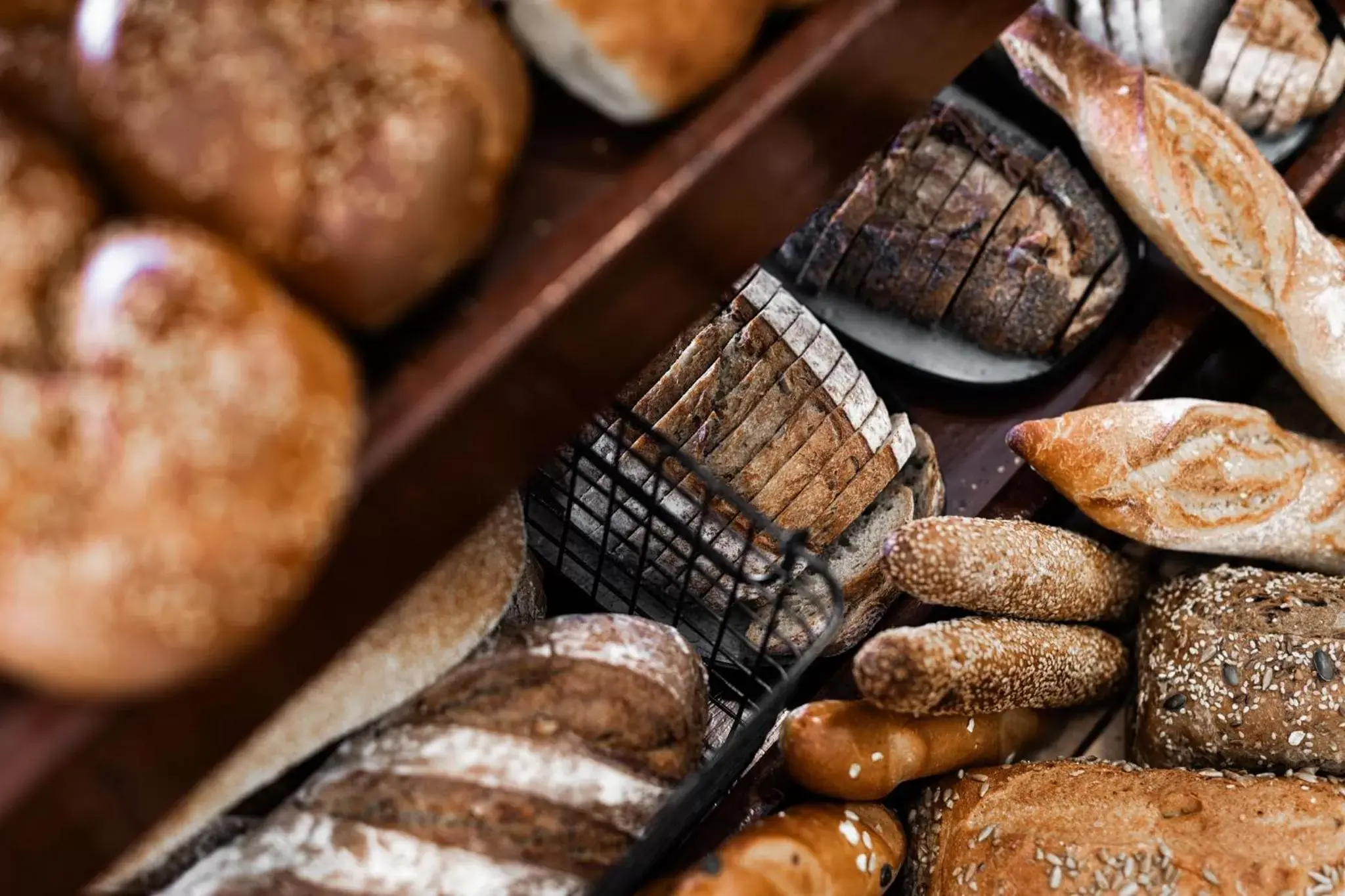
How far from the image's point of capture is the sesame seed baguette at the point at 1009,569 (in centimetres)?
149

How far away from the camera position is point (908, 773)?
1.53 metres

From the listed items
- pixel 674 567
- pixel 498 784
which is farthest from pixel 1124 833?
pixel 498 784

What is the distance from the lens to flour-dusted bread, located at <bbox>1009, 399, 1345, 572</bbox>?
66.1 inches

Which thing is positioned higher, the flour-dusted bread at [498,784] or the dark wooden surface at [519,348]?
the dark wooden surface at [519,348]

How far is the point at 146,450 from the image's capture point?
2.43 feet

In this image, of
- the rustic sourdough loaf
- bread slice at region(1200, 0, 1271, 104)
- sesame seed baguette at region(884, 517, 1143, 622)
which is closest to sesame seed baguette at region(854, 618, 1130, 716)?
sesame seed baguette at region(884, 517, 1143, 622)

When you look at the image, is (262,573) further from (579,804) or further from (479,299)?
(579,804)

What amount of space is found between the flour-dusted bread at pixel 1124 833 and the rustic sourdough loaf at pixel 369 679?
69 cm

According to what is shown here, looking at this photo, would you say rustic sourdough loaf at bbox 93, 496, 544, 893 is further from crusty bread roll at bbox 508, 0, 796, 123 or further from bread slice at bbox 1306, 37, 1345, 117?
bread slice at bbox 1306, 37, 1345, 117

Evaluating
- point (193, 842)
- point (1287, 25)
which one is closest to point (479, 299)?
point (193, 842)

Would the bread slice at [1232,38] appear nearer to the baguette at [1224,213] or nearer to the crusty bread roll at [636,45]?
the baguette at [1224,213]

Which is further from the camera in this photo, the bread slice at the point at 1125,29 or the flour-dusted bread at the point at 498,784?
the bread slice at the point at 1125,29

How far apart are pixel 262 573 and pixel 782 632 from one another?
3.43ft

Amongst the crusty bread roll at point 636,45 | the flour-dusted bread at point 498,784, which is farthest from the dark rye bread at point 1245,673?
the crusty bread roll at point 636,45
